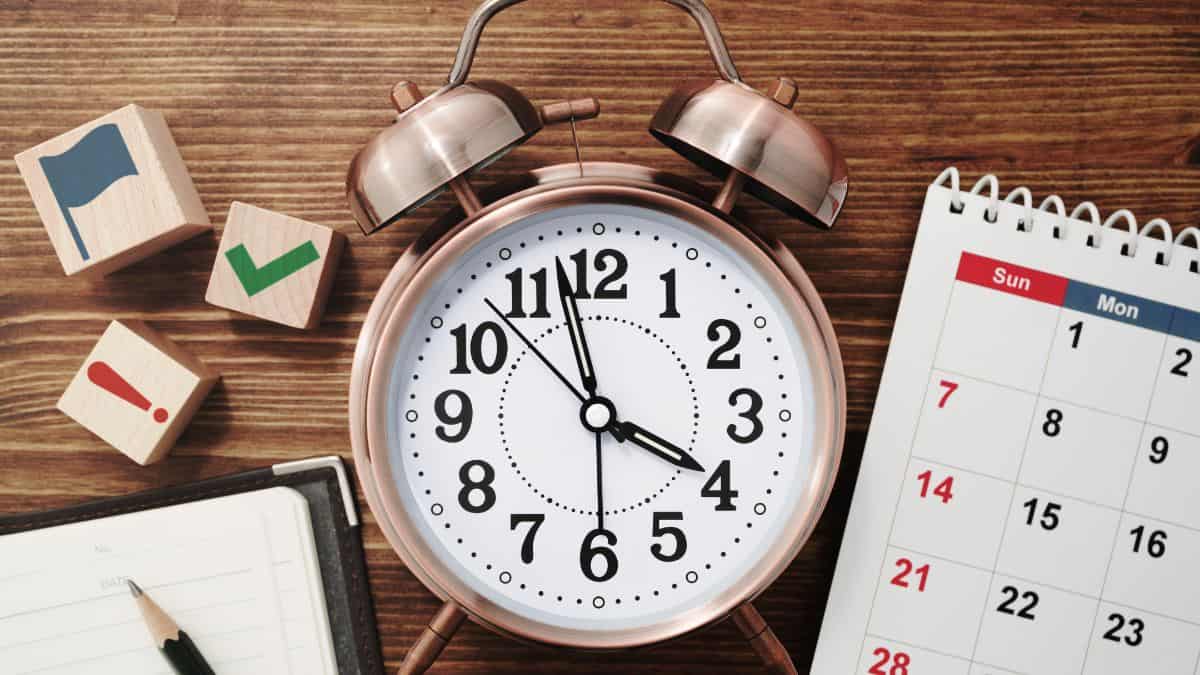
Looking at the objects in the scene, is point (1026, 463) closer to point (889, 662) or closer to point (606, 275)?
point (889, 662)

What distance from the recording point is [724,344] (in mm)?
831

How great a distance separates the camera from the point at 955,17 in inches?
37.8

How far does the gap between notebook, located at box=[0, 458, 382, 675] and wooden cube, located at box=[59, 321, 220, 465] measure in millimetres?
86

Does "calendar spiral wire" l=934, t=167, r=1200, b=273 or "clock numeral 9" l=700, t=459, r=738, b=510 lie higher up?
"calendar spiral wire" l=934, t=167, r=1200, b=273

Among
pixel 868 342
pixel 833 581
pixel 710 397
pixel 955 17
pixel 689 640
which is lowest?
pixel 689 640

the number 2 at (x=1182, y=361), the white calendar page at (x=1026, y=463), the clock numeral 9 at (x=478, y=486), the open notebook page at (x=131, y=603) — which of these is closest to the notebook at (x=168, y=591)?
the open notebook page at (x=131, y=603)

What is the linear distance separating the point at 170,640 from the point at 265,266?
1.28ft

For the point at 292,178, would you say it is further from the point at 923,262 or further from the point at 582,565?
the point at 923,262

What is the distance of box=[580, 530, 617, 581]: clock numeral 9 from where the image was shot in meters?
0.83

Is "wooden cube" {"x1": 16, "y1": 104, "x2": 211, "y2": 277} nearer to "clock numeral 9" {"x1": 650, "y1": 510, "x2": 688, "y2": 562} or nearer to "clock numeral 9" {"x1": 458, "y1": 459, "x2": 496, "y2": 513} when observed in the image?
"clock numeral 9" {"x1": 458, "y1": 459, "x2": 496, "y2": 513}

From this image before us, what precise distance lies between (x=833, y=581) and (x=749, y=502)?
0.18 meters

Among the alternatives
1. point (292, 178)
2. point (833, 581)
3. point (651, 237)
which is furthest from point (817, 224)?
point (292, 178)

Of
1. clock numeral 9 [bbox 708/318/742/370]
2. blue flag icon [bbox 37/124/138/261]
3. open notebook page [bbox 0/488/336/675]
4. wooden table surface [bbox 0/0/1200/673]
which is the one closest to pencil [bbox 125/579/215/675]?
open notebook page [bbox 0/488/336/675]

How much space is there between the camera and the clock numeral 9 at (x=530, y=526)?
83cm
